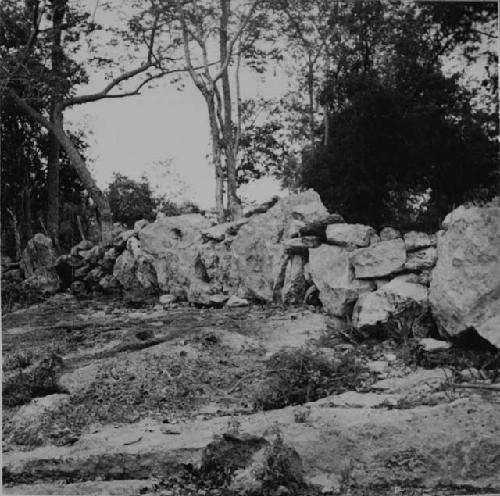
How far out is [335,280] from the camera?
18.4 feet

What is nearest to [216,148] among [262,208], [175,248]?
[262,208]

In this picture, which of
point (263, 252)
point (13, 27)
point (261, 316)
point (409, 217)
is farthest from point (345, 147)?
point (13, 27)

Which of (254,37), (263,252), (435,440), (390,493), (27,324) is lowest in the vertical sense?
(390,493)

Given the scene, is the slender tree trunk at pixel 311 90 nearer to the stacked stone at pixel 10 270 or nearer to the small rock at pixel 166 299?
the small rock at pixel 166 299

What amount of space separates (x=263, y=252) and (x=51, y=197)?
6.34 ft

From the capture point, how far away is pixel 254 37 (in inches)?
215

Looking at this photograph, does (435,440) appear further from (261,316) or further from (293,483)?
(261,316)

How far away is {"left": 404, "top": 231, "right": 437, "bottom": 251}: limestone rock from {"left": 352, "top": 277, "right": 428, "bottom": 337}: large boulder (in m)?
0.31

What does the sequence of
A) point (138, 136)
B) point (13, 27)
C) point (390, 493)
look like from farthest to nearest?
point (13, 27) → point (138, 136) → point (390, 493)

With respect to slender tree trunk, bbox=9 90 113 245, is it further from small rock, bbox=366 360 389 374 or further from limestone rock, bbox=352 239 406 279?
small rock, bbox=366 360 389 374

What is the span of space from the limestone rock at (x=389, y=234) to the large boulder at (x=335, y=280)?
0.33 metres

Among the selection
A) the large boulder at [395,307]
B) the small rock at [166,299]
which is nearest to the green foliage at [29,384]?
the small rock at [166,299]

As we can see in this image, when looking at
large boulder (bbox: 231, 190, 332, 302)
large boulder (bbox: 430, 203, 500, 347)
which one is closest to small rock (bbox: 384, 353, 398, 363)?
large boulder (bbox: 430, 203, 500, 347)

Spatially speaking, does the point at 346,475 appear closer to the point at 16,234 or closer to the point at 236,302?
the point at 236,302
